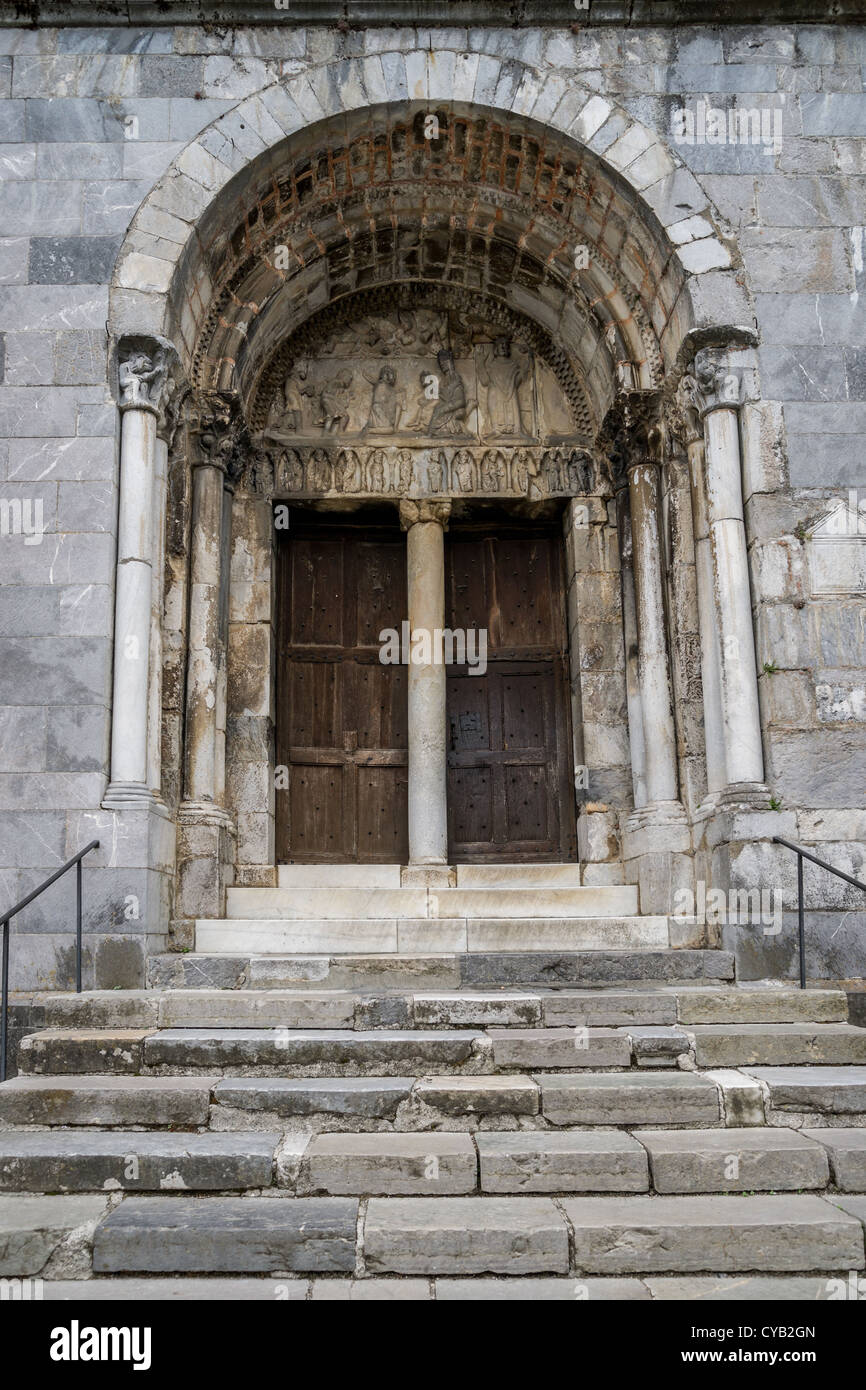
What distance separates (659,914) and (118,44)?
22.3ft

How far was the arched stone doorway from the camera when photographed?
750 centimetres

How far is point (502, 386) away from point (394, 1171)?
6.57m

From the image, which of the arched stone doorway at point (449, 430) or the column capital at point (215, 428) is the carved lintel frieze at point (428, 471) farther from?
the column capital at point (215, 428)

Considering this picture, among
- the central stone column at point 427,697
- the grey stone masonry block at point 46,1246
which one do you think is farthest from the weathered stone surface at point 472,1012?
the central stone column at point 427,697

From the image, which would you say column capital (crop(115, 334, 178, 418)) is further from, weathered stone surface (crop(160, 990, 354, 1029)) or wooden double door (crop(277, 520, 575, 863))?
weathered stone surface (crop(160, 990, 354, 1029))

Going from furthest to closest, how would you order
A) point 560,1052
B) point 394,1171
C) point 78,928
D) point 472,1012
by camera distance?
point 78,928 < point 472,1012 < point 560,1052 < point 394,1171

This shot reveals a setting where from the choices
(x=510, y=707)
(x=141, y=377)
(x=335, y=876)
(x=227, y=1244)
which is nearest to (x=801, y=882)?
(x=510, y=707)

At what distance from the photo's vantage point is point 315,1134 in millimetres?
4605

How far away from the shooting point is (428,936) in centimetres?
716

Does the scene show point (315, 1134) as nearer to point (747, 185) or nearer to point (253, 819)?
point (253, 819)

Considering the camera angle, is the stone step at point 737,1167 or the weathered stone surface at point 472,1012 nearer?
the stone step at point 737,1167

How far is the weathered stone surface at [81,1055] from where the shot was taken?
5.14 m

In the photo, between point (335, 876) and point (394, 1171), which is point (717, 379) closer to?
point (335, 876)

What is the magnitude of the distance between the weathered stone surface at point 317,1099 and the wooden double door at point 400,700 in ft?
13.1
